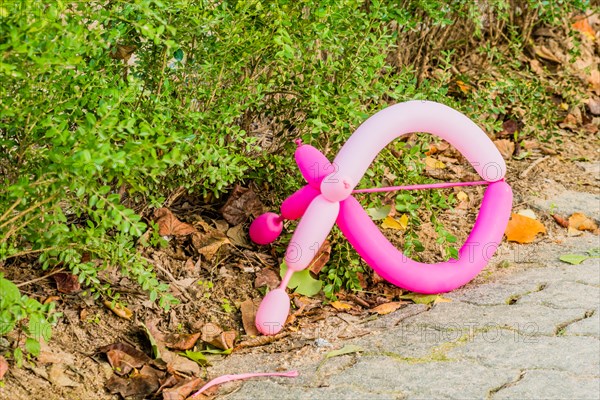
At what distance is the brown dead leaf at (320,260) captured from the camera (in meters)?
3.55

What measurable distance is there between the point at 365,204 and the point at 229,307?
684 millimetres

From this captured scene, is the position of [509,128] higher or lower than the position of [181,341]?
higher

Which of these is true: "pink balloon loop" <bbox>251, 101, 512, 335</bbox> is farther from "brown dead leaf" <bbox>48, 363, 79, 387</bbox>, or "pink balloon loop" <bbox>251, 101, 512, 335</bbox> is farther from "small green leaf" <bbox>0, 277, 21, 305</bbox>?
"small green leaf" <bbox>0, 277, 21, 305</bbox>

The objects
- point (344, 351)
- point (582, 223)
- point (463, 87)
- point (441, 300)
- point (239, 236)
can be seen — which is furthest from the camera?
point (463, 87)

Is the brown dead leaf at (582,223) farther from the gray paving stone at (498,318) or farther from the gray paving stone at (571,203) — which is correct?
the gray paving stone at (498,318)

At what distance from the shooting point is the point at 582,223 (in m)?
4.23

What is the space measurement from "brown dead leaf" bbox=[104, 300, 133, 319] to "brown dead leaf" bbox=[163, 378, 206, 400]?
437 mm

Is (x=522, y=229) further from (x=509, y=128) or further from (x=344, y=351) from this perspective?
(x=344, y=351)

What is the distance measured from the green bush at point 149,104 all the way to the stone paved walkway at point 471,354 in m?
0.36

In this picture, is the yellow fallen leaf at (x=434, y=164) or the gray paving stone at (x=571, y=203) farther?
the yellow fallen leaf at (x=434, y=164)

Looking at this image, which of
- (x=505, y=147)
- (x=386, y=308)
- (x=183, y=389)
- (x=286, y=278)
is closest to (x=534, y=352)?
(x=386, y=308)

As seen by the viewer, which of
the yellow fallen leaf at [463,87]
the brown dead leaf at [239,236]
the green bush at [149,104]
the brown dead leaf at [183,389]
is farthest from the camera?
the yellow fallen leaf at [463,87]

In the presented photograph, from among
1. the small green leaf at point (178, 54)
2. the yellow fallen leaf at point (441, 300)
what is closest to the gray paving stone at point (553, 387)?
the yellow fallen leaf at point (441, 300)

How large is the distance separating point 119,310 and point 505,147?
2547mm
